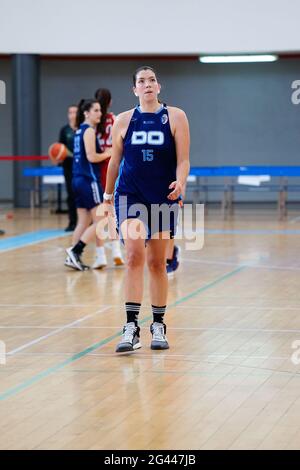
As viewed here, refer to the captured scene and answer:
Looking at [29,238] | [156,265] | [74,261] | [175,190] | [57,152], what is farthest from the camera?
[57,152]

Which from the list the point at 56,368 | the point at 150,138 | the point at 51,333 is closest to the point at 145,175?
the point at 150,138

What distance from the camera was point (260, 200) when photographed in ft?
81.5

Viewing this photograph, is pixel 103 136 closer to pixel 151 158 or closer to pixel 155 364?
pixel 151 158

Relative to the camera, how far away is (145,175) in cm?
714

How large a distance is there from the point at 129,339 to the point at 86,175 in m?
5.20

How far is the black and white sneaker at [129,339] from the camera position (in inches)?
279

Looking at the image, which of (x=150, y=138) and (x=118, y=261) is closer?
(x=150, y=138)

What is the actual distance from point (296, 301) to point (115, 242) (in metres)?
3.61

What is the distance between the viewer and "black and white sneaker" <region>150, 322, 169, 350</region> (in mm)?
7246

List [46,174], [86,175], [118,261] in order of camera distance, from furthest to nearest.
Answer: [46,174] < [118,261] < [86,175]

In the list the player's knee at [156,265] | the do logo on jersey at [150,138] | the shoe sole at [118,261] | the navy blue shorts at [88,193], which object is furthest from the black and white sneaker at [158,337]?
the shoe sole at [118,261]
